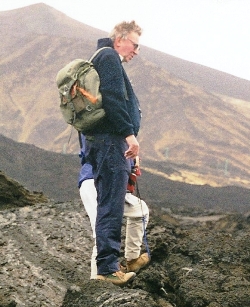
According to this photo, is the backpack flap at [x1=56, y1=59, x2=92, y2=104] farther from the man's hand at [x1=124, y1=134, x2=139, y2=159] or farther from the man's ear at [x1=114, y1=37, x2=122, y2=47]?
the man's hand at [x1=124, y1=134, x2=139, y2=159]

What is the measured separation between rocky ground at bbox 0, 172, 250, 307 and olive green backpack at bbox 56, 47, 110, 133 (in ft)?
2.53

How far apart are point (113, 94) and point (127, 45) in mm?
299

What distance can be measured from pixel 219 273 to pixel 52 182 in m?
14.9

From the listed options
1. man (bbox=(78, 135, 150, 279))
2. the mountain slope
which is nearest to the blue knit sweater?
man (bbox=(78, 135, 150, 279))

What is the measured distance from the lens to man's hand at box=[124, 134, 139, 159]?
2.53 m

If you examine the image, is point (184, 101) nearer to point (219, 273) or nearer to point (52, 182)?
point (52, 182)

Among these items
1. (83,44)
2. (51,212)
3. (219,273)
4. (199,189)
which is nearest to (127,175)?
(219,273)

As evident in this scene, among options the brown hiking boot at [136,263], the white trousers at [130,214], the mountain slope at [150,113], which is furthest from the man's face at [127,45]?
the mountain slope at [150,113]

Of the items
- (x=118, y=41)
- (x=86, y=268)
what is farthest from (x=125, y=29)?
(x=86, y=268)

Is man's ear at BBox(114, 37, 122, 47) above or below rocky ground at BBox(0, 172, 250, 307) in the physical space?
above

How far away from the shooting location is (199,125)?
34406 millimetres

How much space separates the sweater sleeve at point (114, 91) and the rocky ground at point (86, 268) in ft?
2.44

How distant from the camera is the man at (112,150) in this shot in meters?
2.54

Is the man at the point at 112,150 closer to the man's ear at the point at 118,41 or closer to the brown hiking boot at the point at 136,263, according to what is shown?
the man's ear at the point at 118,41
